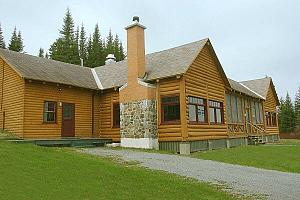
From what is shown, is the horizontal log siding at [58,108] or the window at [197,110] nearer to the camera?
the horizontal log siding at [58,108]

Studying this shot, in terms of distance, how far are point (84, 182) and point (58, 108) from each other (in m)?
13.3

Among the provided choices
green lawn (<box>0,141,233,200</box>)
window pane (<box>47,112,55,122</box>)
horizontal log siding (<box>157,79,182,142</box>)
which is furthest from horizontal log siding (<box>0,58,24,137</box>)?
horizontal log siding (<box>157,79,182,142</box>)

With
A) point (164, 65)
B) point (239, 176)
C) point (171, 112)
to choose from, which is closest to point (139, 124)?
point (171, 112)

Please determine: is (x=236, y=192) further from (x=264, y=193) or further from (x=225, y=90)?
(x=225, y=90)

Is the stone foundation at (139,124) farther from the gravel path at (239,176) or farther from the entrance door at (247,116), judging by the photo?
the entrance door at (247,116)

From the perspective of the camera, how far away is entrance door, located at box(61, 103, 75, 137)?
21.9m

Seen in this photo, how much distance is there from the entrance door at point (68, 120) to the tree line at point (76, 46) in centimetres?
3877

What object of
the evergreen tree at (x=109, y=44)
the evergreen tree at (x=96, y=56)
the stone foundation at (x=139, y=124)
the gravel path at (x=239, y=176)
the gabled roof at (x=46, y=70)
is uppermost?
the evergreen tree at (x=109, y=44)

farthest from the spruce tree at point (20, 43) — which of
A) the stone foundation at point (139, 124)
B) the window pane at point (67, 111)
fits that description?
the stone foundation at point (139, 124)

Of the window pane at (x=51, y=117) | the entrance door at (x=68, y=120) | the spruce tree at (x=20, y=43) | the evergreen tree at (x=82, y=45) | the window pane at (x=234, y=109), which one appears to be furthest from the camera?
the evergreen tree at (x=82, y=45)

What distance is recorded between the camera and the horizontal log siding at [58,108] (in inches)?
786

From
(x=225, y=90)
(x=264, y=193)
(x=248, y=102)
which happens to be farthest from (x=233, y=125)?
(x=264, y=193)

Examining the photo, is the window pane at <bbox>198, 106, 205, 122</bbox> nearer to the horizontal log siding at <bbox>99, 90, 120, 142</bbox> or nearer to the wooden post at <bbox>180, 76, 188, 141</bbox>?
the wooden post at <bbox>180, 76, 188, 141</bbox>

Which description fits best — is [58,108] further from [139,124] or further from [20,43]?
[20,43]
